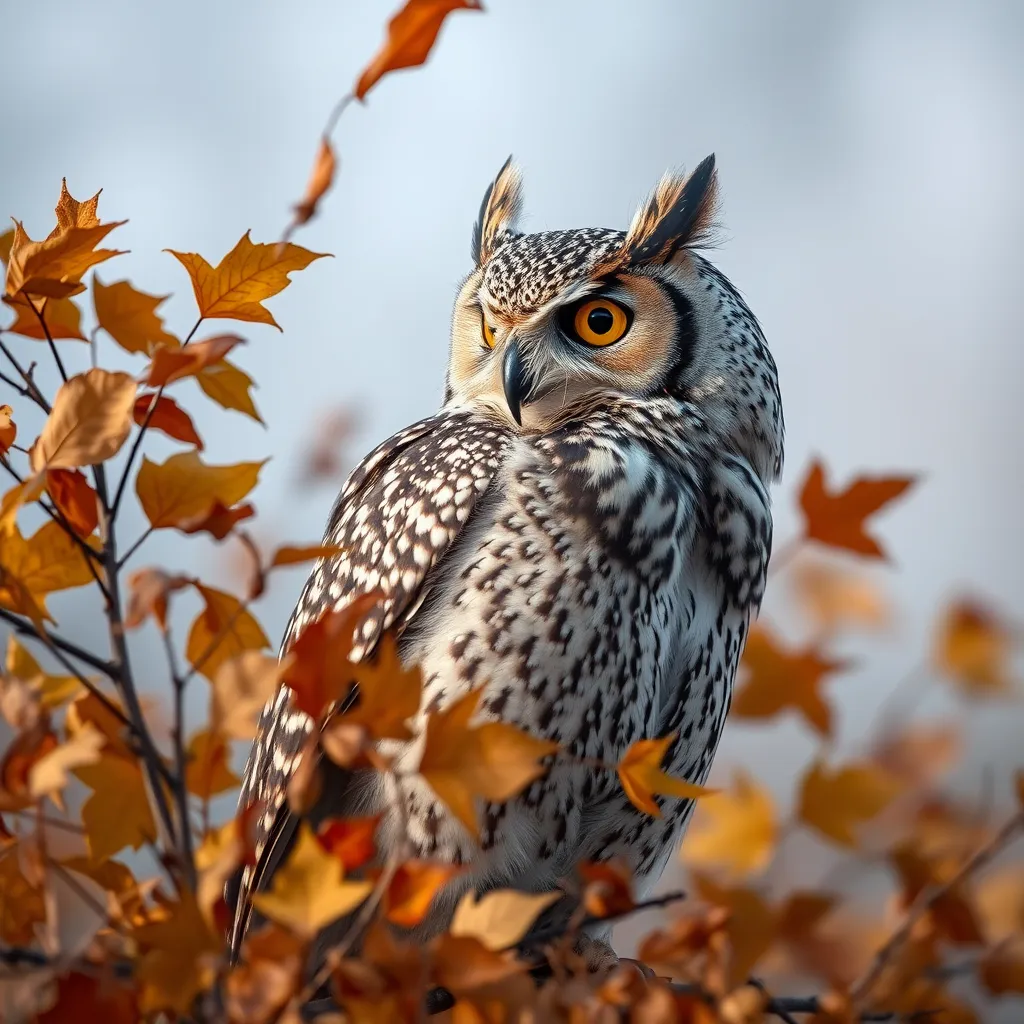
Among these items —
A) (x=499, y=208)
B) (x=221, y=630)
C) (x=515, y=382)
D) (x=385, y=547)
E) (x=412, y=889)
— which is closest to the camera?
(x=412, y=889)

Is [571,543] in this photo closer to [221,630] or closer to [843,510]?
[843,510]

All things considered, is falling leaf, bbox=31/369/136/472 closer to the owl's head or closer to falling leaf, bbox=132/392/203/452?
falling leaf, bbox=132/392/203/452

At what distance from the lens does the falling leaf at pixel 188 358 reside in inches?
53.7

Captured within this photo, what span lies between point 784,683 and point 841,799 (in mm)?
281

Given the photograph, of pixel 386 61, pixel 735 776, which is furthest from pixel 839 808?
pixel 386 61

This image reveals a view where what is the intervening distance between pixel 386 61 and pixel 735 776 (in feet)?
3.88

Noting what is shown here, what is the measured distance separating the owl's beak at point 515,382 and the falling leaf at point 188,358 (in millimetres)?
1439

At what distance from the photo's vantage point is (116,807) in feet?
4.37

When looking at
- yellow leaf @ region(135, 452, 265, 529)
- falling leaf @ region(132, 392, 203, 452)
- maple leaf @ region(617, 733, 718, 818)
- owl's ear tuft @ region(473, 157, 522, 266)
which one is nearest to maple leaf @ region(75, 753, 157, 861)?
yellow leaf @ region(135, 452, 265, 529)

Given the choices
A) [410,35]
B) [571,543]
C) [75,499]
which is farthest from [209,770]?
[571,543]

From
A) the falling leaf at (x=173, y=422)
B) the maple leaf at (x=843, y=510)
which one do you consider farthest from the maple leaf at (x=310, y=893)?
the maple leaf at (x=843, y=510)

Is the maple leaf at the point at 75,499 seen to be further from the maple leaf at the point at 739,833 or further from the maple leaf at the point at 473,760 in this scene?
the maple leaf at the point at 739,833

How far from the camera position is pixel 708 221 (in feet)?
10.7

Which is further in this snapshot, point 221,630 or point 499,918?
point 221,630
